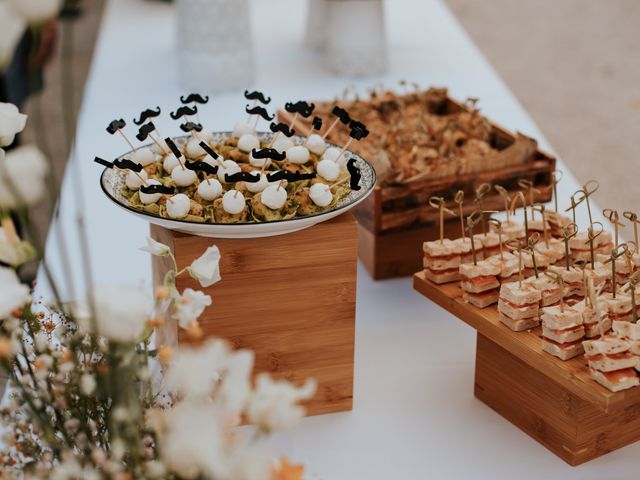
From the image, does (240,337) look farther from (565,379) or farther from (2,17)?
(2,17)

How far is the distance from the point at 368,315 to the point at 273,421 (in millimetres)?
1032

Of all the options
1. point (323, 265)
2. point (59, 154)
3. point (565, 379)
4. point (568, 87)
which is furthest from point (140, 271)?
point (568, 87)

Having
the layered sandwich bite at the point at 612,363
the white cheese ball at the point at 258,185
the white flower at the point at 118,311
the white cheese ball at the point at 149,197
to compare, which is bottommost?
the layered sandwich bite at the point at 612,363

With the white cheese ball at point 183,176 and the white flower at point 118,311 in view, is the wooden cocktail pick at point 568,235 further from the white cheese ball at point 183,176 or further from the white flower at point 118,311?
the white flower at point 118,311

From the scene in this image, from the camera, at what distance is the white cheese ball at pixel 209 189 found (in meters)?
1.20

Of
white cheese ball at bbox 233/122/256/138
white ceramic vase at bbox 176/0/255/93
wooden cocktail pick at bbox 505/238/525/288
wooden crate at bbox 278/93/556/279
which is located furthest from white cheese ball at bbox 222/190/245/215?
white ceramic vase at bbox 176/0/255/93

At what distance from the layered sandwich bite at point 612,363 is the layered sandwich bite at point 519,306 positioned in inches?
4.5

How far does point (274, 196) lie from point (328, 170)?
0.41ft

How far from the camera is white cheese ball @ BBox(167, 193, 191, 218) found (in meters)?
1.16

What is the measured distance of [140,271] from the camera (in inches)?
68.1

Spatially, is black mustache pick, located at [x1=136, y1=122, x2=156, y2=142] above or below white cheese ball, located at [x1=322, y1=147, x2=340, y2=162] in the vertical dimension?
above

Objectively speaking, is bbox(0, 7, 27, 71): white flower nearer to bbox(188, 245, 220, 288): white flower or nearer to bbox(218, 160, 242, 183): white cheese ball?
bbox(188, 245, 220, 288): white flower

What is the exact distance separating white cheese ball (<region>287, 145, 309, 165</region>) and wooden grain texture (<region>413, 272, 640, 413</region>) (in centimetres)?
23

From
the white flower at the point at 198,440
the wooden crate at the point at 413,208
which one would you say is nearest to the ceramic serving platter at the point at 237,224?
the wooden crate at the point at 413,208
